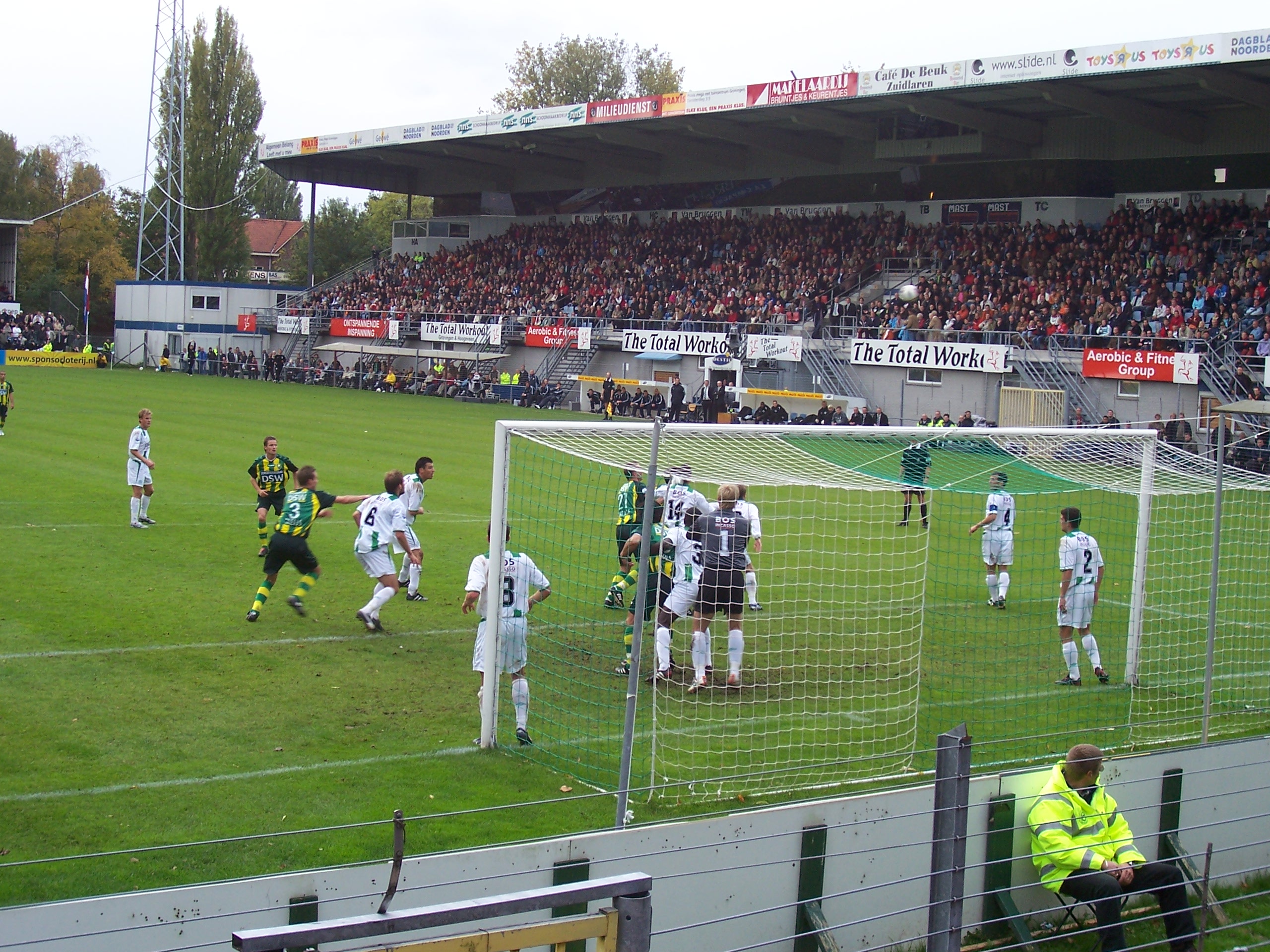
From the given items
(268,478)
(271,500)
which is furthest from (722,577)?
(271,500)

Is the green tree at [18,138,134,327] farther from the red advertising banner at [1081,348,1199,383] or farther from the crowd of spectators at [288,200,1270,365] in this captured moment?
the red advertising banner at [1081,348,1199,383]

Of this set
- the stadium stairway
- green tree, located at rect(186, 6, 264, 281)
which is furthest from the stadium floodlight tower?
the stadium stairway

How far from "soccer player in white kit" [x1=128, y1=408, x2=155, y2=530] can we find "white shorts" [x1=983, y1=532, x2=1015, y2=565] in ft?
36.4

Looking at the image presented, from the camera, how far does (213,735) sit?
28.1ft

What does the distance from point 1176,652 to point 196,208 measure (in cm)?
6664

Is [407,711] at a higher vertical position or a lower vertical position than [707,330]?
lower

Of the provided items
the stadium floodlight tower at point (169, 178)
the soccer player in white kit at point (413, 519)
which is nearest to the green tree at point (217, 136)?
the stadium floodlight tower at point (169, 178)

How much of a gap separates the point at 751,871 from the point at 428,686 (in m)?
5.32

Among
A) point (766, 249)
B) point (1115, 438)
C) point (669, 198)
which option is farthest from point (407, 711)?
point (669, 198)

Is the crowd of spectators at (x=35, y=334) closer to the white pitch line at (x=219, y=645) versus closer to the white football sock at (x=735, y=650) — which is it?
the white pitch line at (x=219, y=645)

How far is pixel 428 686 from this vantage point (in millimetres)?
10102

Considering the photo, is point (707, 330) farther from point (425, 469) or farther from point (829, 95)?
point (425, 469)

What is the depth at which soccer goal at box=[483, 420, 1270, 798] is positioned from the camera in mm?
8766

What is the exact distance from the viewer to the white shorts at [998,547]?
45.1ft
